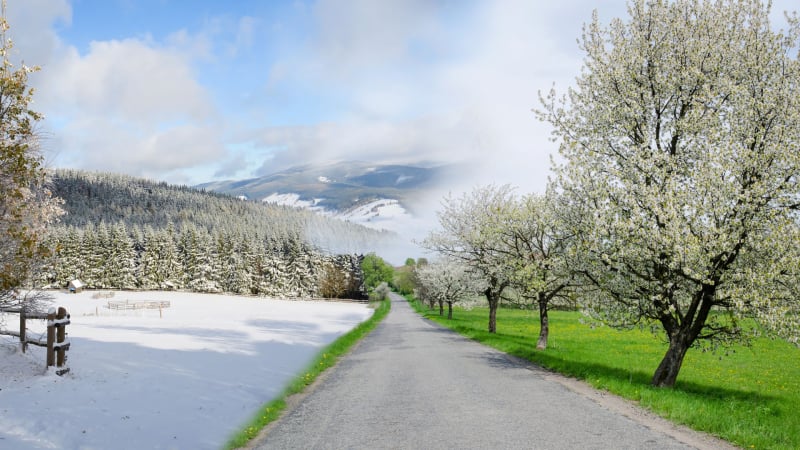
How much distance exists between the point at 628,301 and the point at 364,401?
27.0ft

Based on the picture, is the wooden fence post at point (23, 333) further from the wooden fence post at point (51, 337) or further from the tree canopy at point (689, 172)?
the tree canopy at point (689, 172)

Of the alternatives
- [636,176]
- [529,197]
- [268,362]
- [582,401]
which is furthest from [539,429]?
[529,197]

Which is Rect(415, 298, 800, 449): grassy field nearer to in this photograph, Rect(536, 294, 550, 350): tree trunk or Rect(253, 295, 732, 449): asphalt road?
Rect(253, 295, 732, 449): asphalt road

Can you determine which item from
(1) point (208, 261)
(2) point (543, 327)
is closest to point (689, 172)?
(2) point (543, 327)

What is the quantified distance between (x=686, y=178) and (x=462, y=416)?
929 centimetres

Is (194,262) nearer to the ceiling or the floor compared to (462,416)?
nearer to the ceiling

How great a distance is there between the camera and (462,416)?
34.6 feet

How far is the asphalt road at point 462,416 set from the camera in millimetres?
8602

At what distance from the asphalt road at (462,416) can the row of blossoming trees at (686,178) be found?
143 inches

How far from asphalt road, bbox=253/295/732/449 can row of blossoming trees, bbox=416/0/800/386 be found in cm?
362

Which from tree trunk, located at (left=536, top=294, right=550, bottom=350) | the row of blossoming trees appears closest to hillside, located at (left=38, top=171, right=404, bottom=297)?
tree trunk, located at (left=536, top=294, right=550, bottom=350)

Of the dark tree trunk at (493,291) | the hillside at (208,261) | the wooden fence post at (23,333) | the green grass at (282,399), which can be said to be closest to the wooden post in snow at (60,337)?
the wooden fence post at (23,333)

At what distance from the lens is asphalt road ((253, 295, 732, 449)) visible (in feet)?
28.2

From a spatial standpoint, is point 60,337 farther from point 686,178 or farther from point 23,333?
point 686,178
